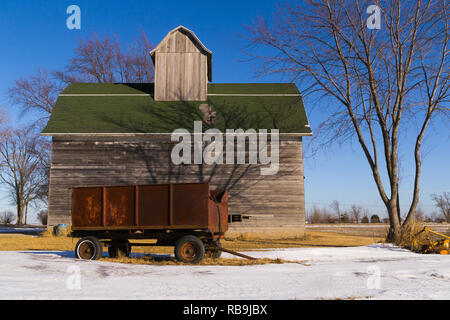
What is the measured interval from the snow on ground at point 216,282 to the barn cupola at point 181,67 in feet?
55.4

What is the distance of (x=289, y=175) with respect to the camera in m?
21.5

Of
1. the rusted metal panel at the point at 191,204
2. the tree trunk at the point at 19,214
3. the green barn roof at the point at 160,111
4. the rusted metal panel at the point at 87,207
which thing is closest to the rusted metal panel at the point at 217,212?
the rusted metal panel at the point at 191,204

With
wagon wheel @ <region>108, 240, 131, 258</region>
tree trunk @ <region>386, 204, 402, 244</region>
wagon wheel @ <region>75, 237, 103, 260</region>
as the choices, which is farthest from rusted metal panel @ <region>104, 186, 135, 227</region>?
tree trunk @ <region>386, 204, 402, 244</region>

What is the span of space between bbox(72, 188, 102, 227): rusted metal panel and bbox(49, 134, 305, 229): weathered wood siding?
9.80 metres

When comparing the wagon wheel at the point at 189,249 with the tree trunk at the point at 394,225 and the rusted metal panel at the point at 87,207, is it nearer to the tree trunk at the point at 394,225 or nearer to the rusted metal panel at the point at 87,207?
the rusted metal panel at the point at 87,207

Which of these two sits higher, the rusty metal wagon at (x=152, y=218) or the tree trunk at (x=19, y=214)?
the rusty metal wagon at (x=152, y=218)

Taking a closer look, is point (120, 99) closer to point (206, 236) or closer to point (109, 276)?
point (206, 236)

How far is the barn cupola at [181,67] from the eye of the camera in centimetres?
2477

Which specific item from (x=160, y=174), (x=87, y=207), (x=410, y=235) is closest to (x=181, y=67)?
(x=160, y=174)

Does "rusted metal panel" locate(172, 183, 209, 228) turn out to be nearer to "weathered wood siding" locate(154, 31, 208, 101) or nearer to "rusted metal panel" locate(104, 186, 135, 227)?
"rusted metal panel" locate(104, 186, 135, 227)

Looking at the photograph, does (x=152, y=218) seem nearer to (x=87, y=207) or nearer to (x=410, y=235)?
(x=87, y=207)

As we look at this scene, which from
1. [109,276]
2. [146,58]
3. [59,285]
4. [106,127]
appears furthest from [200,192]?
[146,58]

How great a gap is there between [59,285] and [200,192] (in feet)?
16.1

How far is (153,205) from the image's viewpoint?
1081cm
